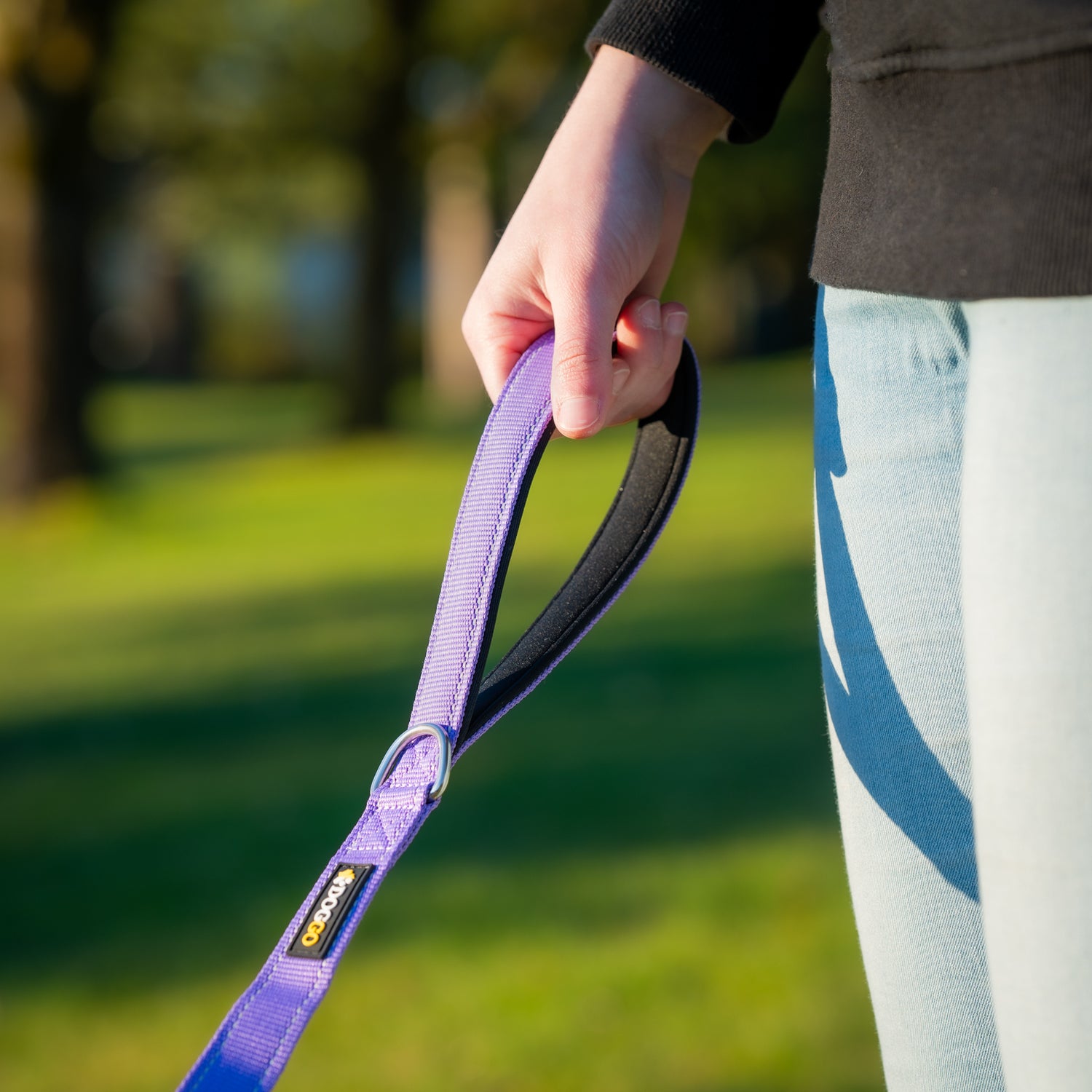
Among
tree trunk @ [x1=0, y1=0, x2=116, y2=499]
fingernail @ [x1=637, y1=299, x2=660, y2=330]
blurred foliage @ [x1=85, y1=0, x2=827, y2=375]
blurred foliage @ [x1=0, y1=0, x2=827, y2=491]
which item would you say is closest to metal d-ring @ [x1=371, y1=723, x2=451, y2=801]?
fingernail @ [x1=637, y1=299, x2=660, y2=330]

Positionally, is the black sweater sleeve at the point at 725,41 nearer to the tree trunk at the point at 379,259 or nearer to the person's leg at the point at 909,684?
the person's leg at the point at 909,684

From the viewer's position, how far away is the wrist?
122cm

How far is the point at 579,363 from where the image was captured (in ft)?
3.81

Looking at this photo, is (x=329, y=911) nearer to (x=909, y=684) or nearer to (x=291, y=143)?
(x=909, y=684)

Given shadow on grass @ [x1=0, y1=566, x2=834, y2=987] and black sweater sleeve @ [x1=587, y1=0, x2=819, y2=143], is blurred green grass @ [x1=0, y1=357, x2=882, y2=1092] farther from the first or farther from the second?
black sweater sleeve @ [x1=587, y1=0, x2=819, y2=143]

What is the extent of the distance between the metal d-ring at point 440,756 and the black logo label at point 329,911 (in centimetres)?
7

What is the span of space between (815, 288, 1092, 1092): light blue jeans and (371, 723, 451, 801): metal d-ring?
12.8 inches

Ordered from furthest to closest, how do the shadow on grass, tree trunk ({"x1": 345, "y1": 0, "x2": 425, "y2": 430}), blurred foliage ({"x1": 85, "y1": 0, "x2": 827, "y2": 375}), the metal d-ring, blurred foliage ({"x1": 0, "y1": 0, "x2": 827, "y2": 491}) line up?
tree trunk ({"x1": 345, "y1": 0, "x2": 425, "y2": 430})
blurred foliage ({"x1": 85, "y1": 0, "x2": 827, "y2": 375})
blurred foliage ({"x1": 0, "y1": 0, "x2": 827, "y2": 491})
the shadow on grass
the metal d-ring

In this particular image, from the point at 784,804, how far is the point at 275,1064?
11.4 feet

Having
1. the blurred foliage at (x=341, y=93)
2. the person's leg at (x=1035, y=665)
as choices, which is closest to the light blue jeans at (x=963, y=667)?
the person's leg at (x=1035, y=665)

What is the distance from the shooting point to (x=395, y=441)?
14508 millimetres

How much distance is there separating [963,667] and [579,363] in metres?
0.40

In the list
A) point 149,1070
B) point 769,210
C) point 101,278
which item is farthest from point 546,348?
point 101,278

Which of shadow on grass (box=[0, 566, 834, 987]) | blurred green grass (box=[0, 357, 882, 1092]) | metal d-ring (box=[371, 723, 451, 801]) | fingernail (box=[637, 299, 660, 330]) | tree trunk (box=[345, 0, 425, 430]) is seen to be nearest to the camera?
metal d-ring (box=[371, 723, 451, 801])
